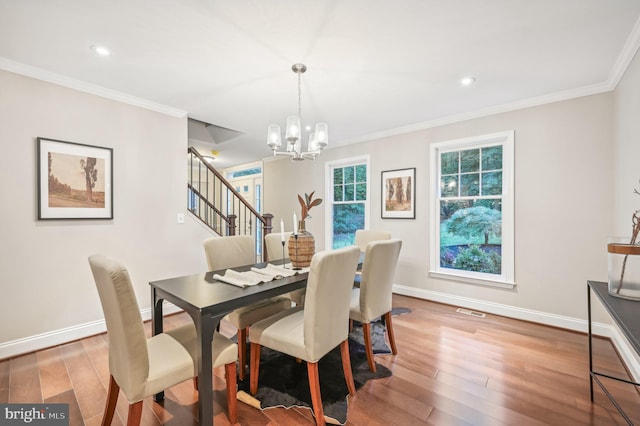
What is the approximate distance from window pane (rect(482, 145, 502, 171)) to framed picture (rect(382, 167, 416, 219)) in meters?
0.88

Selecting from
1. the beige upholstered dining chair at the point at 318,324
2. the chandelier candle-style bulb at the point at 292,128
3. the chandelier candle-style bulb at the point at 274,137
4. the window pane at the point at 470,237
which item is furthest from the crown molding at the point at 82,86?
the window pane at the point at 470,237

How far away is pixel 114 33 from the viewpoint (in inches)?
76.5

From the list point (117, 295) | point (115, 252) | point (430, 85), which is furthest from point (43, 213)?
point (430, 85)

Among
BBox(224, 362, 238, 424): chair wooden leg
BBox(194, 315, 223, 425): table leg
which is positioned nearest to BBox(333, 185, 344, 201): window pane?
BBox(224, 362, 238, 424): chair wooden leg

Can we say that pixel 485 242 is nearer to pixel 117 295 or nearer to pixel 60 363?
pixel 117 295

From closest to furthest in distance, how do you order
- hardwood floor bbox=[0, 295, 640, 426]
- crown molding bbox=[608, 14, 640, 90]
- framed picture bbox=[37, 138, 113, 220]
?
1. hardwood floor bbox=[0, 295, 640, 426]
2. crown molding bbox=[608, 14, 640, 90]
3. framed picture bbox=[37, 138, 113, 220]

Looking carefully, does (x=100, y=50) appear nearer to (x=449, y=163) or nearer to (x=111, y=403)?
(x=111, y=403)

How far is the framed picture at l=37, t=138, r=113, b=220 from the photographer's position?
2.51 metres

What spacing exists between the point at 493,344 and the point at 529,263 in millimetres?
1129

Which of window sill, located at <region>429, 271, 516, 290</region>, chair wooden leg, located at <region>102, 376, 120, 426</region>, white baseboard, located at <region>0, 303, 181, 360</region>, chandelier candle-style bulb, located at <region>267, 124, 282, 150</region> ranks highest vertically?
chandelier candle-style bulb, located at <region>267, 124, 282, 150</region>

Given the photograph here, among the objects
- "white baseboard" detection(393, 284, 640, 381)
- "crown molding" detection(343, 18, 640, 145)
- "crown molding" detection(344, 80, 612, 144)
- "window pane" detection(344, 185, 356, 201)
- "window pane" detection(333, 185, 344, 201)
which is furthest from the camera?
"window pane" detection(333, 185, 344, 201)

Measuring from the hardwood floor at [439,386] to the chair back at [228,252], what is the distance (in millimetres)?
870

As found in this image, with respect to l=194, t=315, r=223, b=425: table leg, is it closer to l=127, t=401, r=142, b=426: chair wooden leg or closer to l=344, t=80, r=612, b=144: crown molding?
l=127, t=401, r=142, b=426: chair wooden leg

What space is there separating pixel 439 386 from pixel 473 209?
2.38 metres
